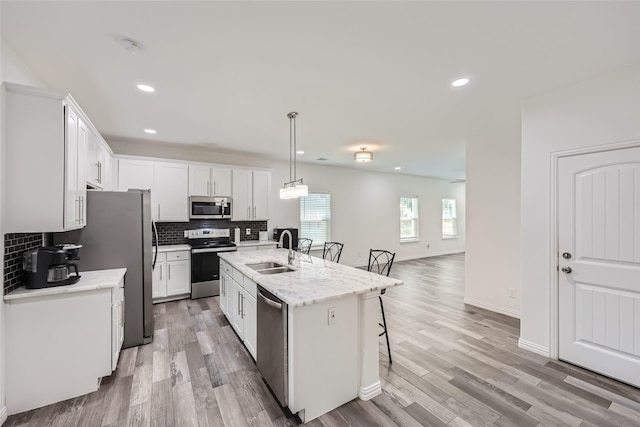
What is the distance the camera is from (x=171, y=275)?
4.47 m

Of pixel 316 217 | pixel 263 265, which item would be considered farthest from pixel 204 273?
pixel 316 217

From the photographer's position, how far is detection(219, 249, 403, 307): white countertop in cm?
195

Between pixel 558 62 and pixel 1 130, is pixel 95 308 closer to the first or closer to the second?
A: pixel 1 130

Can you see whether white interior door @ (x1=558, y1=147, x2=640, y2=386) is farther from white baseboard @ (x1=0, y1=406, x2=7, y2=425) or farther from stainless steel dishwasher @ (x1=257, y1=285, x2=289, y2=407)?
white baseboard @ (x1=0, y1=406, x2=7, y2=425)

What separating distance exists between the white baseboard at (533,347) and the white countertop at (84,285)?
4.16 meters

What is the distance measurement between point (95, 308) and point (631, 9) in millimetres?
4349

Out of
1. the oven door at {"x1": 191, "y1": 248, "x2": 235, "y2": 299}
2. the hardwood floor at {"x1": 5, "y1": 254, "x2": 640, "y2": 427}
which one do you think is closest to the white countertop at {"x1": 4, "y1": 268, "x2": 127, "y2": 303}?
the hardwood floor at {"x1": 5, "y1": 254, "x2": 640, "y2": 427}

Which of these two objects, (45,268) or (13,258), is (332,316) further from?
(13,258)

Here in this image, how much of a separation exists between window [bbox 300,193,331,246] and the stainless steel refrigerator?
3801 mm

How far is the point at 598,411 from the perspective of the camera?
2.01 meters

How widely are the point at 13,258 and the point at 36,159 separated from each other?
0.83 meters

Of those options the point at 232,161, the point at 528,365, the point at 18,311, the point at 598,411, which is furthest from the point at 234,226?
the point at 598,411

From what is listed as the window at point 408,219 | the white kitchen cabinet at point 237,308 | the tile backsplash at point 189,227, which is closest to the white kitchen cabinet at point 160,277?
Result: the tile backsplash at point 189,227

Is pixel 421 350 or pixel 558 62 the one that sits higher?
pixel 558 62
